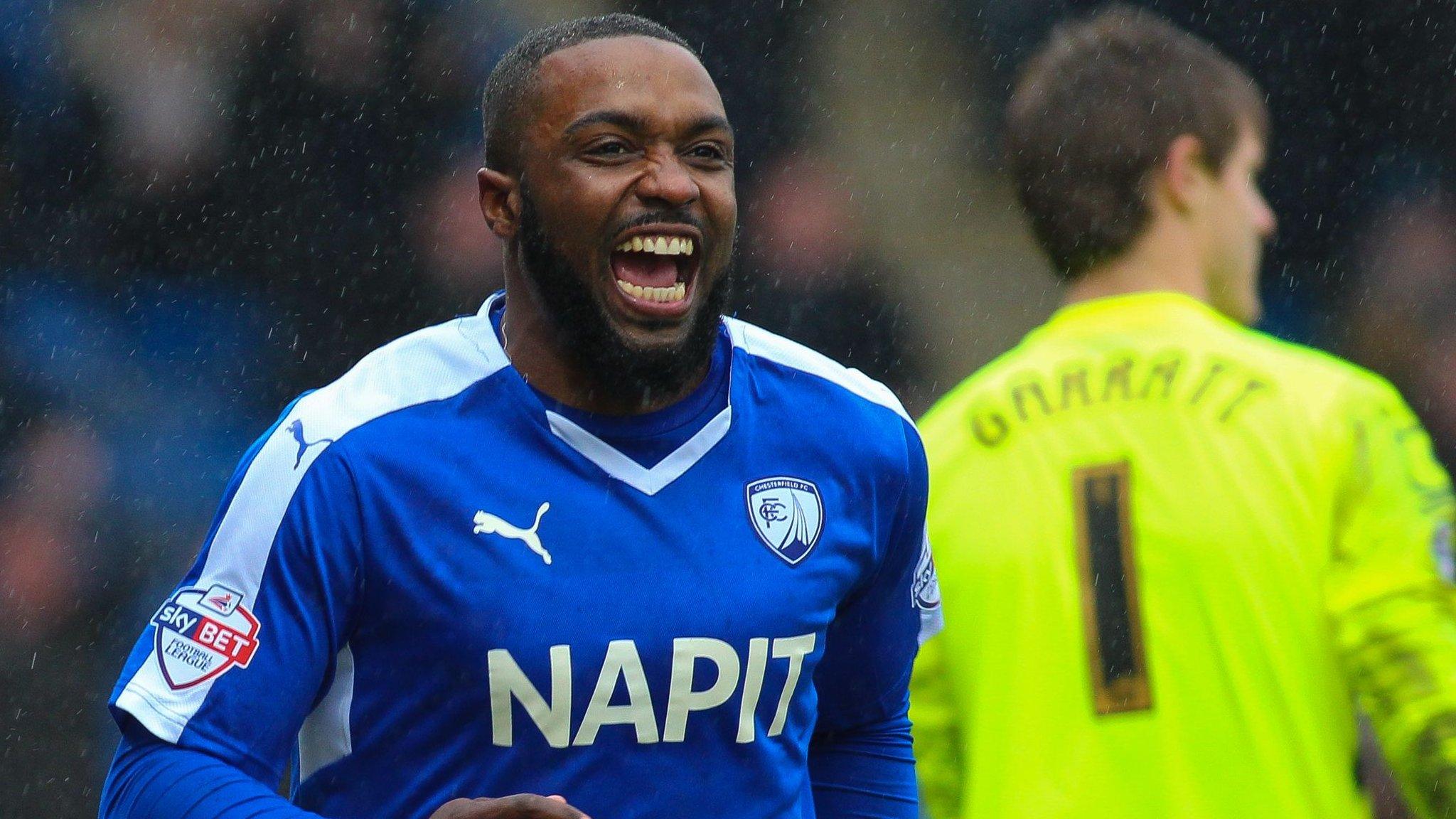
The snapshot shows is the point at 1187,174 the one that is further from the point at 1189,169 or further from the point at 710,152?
the point at 710,152

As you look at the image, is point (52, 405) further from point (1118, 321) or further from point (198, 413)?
point (1118, 321)

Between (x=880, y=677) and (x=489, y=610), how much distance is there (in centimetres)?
72

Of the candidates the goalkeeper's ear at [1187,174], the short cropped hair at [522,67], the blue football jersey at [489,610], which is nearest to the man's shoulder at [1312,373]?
the goalkeeper's ear at [1187,174]

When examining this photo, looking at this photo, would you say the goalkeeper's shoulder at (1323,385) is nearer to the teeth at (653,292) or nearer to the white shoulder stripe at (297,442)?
the teeth at (653,292)

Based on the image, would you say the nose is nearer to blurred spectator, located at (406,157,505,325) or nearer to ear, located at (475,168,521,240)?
ear, located at (475,168,521,240)

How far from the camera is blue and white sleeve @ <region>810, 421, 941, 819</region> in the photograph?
2.70 meters

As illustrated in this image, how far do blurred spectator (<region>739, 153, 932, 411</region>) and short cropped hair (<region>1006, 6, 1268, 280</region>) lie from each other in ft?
11.9

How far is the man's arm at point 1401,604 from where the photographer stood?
8.13 ft

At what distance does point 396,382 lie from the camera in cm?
246

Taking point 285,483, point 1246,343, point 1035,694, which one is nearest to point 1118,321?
point 1246,343

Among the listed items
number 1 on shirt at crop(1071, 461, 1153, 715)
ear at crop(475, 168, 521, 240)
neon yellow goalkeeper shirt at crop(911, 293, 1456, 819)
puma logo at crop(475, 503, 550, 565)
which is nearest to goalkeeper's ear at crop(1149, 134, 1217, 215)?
neon yellow goalkeeper shirt at crop(911, 293, 1456, 819)

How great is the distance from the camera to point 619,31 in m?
2.58

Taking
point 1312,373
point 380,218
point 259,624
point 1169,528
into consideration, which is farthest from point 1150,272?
point 380,218

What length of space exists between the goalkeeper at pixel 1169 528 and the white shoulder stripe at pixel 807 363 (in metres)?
0.21
